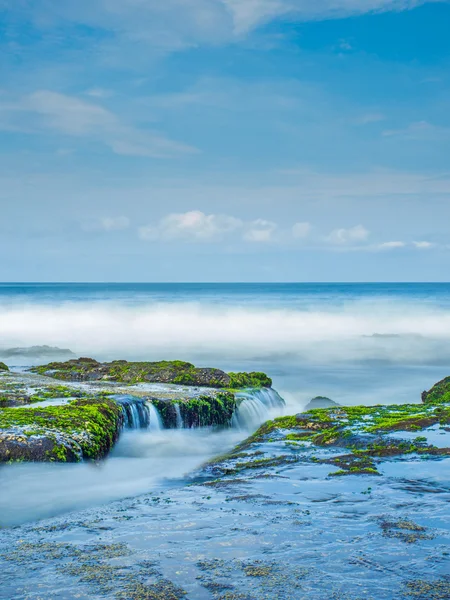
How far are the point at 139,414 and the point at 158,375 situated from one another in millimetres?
4954

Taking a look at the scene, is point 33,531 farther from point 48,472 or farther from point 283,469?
point 283,469

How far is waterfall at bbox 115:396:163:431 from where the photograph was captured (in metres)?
13.4

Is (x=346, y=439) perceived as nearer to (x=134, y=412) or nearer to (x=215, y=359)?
(x=134, y=412)

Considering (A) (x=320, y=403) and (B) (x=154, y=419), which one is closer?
(B) (x=154, y=419)

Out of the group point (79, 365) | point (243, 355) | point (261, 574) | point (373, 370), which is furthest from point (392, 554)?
point (243, 355)

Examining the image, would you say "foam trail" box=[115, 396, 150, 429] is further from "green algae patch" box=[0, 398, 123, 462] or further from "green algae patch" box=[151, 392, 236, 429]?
"green algae patch" box=[0, 398, 123, 462]

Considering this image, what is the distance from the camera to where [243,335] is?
1861 inches

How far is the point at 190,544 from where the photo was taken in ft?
21.8

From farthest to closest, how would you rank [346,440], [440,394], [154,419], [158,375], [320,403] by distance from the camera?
[320,403] < [158,375] < [440,394] < [154,419] < [346,440]

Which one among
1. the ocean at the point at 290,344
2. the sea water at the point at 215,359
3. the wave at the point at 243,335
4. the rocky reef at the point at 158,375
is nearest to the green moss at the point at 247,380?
the rocky reef at the point at 158,375

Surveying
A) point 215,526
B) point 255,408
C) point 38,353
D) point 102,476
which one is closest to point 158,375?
point 255,408

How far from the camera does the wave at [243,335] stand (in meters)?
34.9

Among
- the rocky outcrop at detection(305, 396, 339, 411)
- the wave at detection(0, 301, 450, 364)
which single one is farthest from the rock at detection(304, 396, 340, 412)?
the wave at detection(0, 301, 450, 364)

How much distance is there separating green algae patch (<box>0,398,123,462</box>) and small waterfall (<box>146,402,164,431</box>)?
3.61ft
